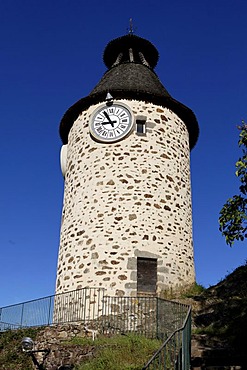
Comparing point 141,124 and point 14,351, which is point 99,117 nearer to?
point 141,124

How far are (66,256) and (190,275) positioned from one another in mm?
4066

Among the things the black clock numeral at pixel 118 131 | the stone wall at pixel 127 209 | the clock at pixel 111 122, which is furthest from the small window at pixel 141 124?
the black clock numeral at pixel 118 131

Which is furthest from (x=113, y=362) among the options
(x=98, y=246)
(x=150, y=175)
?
(x=150, y=175)

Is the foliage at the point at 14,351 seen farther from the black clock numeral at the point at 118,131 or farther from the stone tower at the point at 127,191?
the black clock numeral at the point at 118,131

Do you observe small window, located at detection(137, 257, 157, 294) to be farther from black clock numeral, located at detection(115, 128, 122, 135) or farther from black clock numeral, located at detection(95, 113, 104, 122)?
black clock numeral, located at detection(95, 113, 104, 122)

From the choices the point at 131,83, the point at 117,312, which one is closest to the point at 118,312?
the point at 117,312

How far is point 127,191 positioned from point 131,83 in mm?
4520

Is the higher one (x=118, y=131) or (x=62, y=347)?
(x=118, y=131)

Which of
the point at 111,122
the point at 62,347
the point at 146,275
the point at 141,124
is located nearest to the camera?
the point at 62,347

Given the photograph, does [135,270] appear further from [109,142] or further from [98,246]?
[109,142]

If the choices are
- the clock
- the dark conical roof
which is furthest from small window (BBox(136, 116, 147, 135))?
the dark conical roof

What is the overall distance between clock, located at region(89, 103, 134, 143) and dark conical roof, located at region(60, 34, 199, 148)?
1.59ft

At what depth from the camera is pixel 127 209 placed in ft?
47.1

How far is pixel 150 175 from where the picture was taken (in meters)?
15.1
